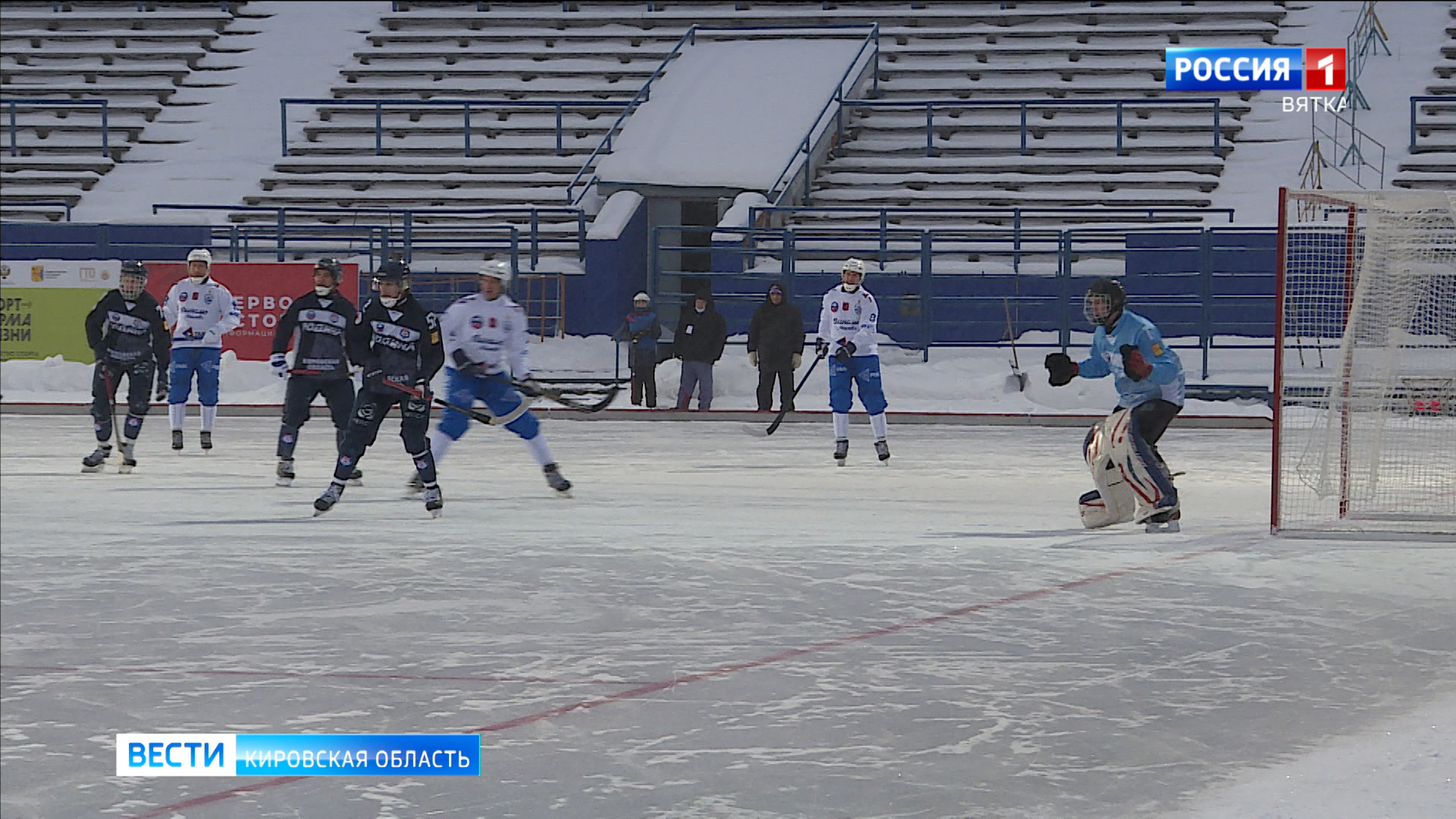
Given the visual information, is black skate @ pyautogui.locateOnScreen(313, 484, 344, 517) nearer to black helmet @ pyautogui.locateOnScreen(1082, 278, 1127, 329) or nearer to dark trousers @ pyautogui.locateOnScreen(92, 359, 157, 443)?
dark trousers @ pyautogui.locateOnScreen(92, 359, 157, 443)

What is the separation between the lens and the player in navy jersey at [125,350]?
46.6ft

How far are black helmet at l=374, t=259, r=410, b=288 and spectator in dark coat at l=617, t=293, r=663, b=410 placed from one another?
10.9 metres

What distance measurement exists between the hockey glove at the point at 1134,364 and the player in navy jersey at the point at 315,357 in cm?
566

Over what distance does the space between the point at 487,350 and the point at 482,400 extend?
39 centimetres

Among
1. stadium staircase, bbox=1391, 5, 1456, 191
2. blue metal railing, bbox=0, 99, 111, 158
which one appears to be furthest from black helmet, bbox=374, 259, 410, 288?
blue metal railing, bbox=0, 99, 111, 158

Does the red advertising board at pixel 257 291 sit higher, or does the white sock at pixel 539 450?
the red advertising board at pixel 257 291

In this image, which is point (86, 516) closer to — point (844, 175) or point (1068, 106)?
point (844, 175)

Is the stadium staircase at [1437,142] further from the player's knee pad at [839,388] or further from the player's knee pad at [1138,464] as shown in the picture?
the player's knee pad at [1138,464]

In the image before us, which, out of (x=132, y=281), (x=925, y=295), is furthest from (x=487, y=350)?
(x=925, y=295)

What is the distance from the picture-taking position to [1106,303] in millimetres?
10797

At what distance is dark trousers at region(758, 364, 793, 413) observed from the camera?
20125 millimetres

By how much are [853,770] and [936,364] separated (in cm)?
1857

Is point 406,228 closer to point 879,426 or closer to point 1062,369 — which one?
point 879,426

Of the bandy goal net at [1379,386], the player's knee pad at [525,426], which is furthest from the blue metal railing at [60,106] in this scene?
the bandy goal net at [1379,386]
